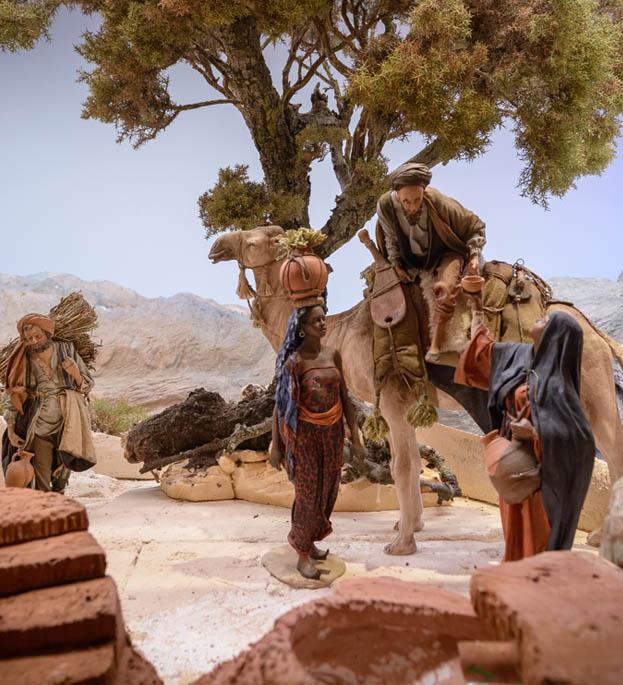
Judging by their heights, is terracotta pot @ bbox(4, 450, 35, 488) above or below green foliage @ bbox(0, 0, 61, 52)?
below

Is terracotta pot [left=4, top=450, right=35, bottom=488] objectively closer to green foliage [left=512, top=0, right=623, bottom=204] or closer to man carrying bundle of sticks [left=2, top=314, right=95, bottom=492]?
man carrying bundle of sticks [left=2, top=314, right=95, bottom=492]

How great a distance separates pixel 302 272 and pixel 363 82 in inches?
122

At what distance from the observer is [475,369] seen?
9.12 ft

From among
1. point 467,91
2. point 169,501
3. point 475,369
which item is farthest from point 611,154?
point 169,501

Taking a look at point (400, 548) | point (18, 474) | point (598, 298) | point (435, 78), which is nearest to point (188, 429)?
point (18, 474)

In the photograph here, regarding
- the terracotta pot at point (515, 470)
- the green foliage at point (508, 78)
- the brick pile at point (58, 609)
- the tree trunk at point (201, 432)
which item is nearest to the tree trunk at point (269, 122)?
the green foliage at point (508, 78)

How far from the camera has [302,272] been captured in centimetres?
343

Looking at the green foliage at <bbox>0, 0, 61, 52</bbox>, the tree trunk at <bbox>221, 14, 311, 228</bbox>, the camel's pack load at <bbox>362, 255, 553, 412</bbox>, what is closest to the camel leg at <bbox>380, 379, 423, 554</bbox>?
the camel's pack load at <bbox>362, 255, 553, 412</bbox>

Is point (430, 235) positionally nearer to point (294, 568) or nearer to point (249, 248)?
point (249, 248)

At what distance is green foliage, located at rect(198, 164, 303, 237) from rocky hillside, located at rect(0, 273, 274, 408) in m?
7.46

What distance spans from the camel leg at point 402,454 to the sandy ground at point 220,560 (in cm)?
24

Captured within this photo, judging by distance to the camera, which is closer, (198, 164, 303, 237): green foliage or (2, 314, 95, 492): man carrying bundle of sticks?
(2, 314, 95, 492): man carrying bundle of sticks

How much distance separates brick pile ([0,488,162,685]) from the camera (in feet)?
4.63

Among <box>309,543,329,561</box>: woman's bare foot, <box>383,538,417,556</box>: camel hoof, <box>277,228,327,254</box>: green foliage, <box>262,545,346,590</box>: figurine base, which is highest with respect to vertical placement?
<box>277,228,327,254</box>: green foliage
